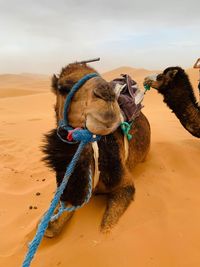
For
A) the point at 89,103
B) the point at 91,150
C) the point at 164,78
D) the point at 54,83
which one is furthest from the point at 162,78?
the point at 89,103

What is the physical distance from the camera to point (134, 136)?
3.78 metres

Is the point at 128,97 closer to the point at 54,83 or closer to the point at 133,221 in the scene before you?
the point at 54,83

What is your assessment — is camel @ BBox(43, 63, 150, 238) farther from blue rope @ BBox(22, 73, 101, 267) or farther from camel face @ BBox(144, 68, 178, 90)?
camel face @ BBox(144, 68, 178, 90)

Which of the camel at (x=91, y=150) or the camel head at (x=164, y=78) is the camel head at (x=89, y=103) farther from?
the camel head at (x=164, y=78)

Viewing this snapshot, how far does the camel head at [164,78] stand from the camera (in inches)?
163

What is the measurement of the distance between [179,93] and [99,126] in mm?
2664

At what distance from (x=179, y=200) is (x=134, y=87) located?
133cm

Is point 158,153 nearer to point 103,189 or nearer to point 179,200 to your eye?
point 179,200

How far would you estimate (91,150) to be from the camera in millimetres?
2559

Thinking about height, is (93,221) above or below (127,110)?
below

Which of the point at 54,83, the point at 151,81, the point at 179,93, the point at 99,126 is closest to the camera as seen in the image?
the point at 99,126

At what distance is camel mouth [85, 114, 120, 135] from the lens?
6.10 feet

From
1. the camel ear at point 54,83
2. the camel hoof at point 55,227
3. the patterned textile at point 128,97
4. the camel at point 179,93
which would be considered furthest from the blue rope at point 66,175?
the camel at point 179,93

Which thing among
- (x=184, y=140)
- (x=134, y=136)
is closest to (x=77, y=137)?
(x=134, y=136)
